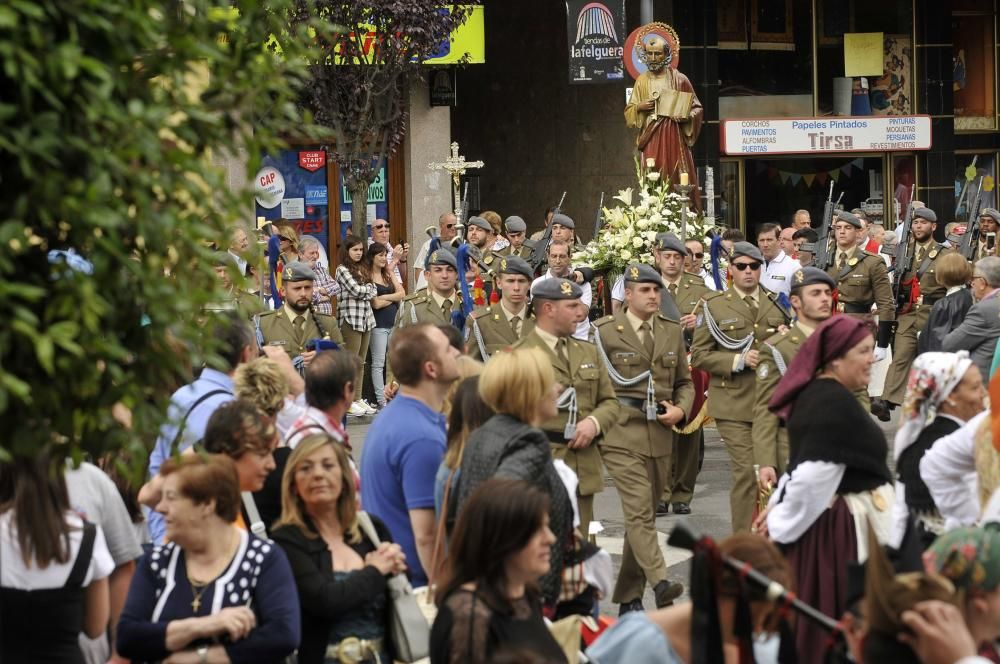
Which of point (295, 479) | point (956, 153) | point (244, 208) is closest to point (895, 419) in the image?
point (295, 479)

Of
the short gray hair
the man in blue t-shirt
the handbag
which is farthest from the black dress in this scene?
the short gray hair

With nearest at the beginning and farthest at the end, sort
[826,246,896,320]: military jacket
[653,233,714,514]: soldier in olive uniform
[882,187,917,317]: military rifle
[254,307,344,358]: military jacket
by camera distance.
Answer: [653,233,714,514]: soldier in olive uniform, [254,307,344,358]: military jacket, [826,246,896,320]: military jacket, [882,187,917,317]: military rifle

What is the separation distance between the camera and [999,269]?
11672 mm

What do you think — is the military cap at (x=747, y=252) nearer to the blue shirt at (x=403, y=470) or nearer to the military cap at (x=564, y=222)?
the military cap at (x=564, y=222)

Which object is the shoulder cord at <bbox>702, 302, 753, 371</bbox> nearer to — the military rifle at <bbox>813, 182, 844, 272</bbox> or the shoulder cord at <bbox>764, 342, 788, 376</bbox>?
the shoulder cord at <bbox>764, 342, 788, 376</bbox>

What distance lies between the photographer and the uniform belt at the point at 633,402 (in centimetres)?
920

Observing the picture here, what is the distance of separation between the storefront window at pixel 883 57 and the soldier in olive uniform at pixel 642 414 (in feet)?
66.0

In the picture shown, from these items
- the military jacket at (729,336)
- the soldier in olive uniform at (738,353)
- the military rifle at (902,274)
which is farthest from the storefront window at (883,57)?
the military jacket at (729,336)

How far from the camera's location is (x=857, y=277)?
14680mm

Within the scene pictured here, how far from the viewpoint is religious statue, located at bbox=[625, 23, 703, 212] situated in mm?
17375

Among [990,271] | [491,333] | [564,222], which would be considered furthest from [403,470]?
[564,222]

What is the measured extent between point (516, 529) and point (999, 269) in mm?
8343

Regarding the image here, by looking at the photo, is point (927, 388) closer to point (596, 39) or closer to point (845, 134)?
point (596, 39)

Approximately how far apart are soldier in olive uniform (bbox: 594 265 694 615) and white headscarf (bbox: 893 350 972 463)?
2.41 m
